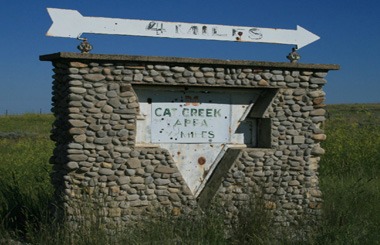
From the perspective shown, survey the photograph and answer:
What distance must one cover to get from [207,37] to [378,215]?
4.33 m

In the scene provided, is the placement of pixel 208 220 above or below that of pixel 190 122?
below

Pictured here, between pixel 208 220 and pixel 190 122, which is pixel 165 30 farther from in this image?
A: pixel 208 220

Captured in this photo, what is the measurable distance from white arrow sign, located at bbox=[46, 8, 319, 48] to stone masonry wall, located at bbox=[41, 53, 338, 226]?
1.63 ft

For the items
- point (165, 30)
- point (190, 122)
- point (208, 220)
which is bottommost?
point (208, 220)

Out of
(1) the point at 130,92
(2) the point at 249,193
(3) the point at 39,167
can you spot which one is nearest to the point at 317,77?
(2) the point at 249,193

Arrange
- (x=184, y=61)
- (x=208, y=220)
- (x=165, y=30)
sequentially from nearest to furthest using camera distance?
(x=208, y=220) < (x=184, y=61) < (x=165, y=30)

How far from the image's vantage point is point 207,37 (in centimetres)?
984

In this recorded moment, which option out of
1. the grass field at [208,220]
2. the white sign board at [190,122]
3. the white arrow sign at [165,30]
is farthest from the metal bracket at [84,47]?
the grass field at [208,220]

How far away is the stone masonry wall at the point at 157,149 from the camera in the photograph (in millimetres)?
8953

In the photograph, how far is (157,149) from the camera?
30.8ft

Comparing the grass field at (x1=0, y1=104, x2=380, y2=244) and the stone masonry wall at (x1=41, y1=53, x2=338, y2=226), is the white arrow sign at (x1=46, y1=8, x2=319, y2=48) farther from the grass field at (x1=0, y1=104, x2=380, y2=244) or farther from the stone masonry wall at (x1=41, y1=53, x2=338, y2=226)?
the grass field at (x1=0, y1=104, x2=380, y2=244)

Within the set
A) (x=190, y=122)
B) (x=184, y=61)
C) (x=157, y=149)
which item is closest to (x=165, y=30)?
(x=184, y=61)

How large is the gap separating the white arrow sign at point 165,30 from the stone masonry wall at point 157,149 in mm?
496

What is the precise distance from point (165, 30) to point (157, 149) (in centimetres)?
Answer: 195
